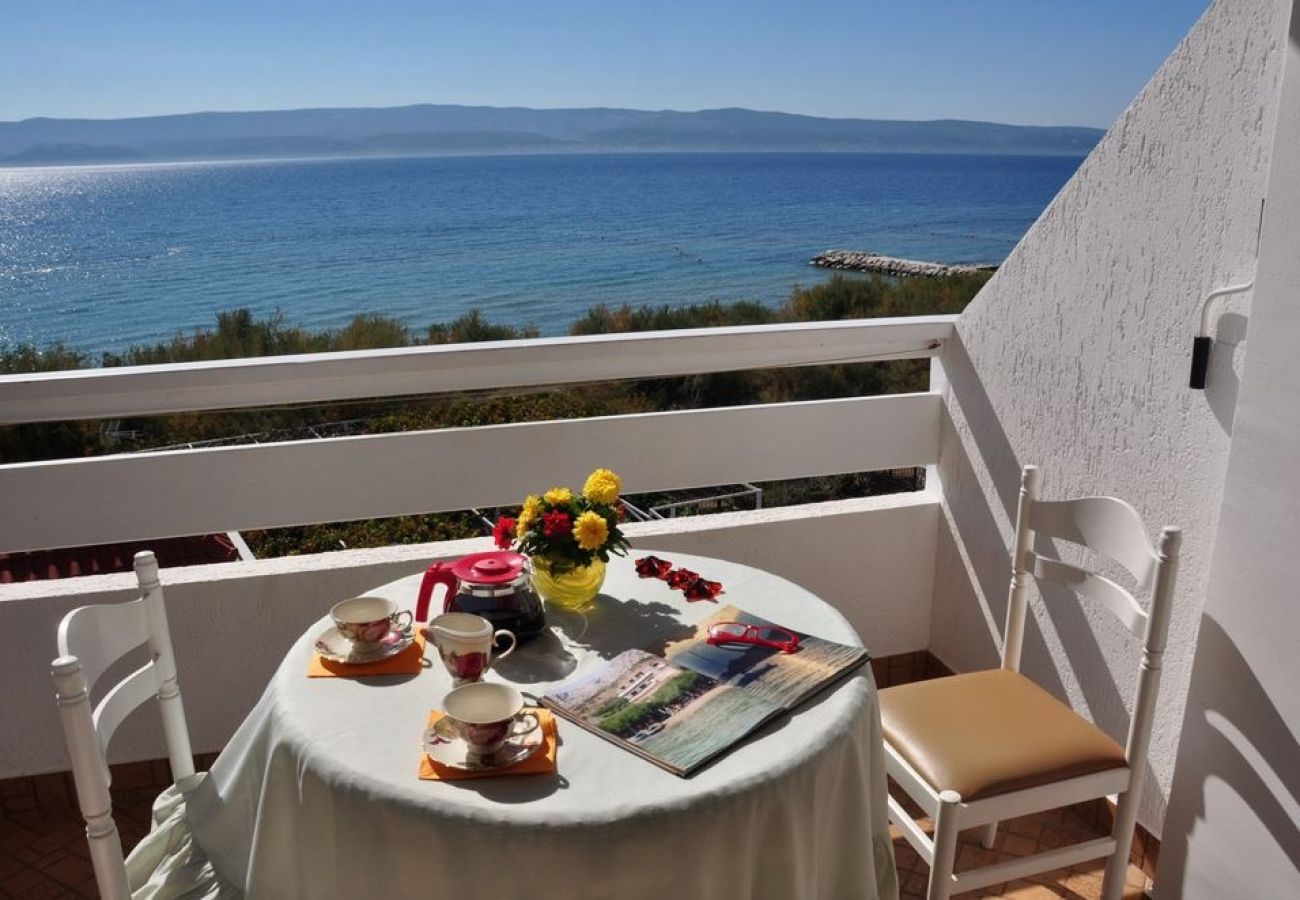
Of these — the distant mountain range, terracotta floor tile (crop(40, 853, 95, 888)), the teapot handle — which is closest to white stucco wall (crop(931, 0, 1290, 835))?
the teapot handle

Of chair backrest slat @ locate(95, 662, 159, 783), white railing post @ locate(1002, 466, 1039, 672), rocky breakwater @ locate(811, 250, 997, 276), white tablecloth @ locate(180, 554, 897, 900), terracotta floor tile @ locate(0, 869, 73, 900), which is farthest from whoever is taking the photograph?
rocky breakwater @ locate(811, 250, 997, 276)

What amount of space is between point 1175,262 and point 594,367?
1381 mm

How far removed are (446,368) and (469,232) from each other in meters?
26.6

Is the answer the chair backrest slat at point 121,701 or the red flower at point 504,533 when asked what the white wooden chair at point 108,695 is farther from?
the red flower at point 504,533

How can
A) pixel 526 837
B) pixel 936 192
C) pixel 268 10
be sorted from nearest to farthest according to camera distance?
pixel 526 837 → pixel 268 10 → pixel 936 192

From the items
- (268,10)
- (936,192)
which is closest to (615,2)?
(268,10)

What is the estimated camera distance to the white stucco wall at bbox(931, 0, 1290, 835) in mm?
1839

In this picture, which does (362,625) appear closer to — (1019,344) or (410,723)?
(410,723)

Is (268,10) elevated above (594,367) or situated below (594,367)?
above

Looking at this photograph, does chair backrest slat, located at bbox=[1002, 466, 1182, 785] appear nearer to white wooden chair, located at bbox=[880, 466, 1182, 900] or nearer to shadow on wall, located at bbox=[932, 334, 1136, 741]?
white wooden chair, located at bbox=[880, 466, 1182, 900]

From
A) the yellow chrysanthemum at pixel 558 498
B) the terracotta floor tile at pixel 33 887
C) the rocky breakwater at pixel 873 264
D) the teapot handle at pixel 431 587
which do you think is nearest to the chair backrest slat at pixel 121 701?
the teapot handle at pixel 431 587

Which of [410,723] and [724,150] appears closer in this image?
[410,723]

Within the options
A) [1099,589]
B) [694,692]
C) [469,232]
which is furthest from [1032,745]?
[469,232]

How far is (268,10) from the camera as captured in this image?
26531 millimetres
